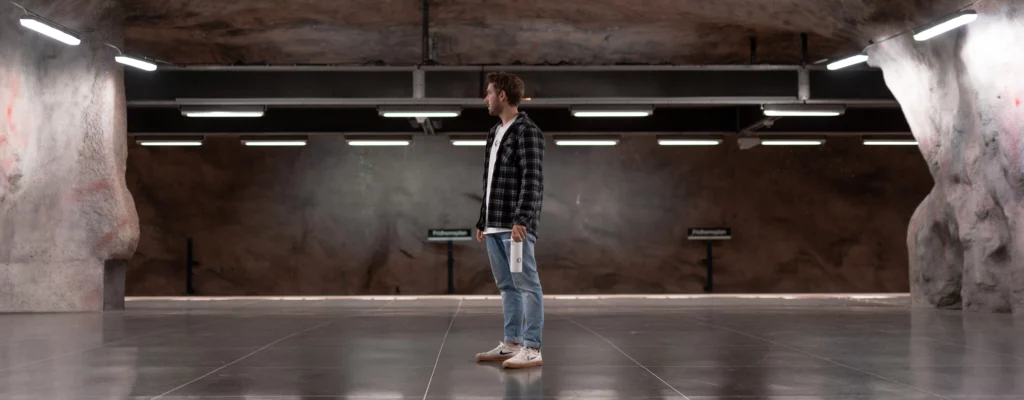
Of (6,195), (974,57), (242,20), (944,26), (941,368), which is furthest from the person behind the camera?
(242,20)

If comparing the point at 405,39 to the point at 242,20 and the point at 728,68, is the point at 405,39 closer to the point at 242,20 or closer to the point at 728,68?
the point at 242,20

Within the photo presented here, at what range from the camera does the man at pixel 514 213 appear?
Result: 18.5 feet

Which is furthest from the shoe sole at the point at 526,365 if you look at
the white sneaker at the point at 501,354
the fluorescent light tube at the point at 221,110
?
the fluorescent light tube at the point at 221,110

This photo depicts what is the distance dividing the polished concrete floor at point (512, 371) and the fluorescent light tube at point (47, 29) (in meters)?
3.56

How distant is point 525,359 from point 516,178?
1.19m

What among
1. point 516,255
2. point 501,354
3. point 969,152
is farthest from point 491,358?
point 969,152

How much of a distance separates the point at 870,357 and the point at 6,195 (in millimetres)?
11386

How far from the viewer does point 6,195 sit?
1220 cm

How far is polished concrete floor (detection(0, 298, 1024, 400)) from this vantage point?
15.1 ft

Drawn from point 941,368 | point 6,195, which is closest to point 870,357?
point 941,368

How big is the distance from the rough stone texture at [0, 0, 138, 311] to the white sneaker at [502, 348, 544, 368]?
9.30 m

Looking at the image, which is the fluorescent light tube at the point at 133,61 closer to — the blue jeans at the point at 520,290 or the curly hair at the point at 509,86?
the curly hair at the point at 509,86

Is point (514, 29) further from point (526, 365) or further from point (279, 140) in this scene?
A: point (526, 365)

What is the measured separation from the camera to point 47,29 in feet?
35.5
